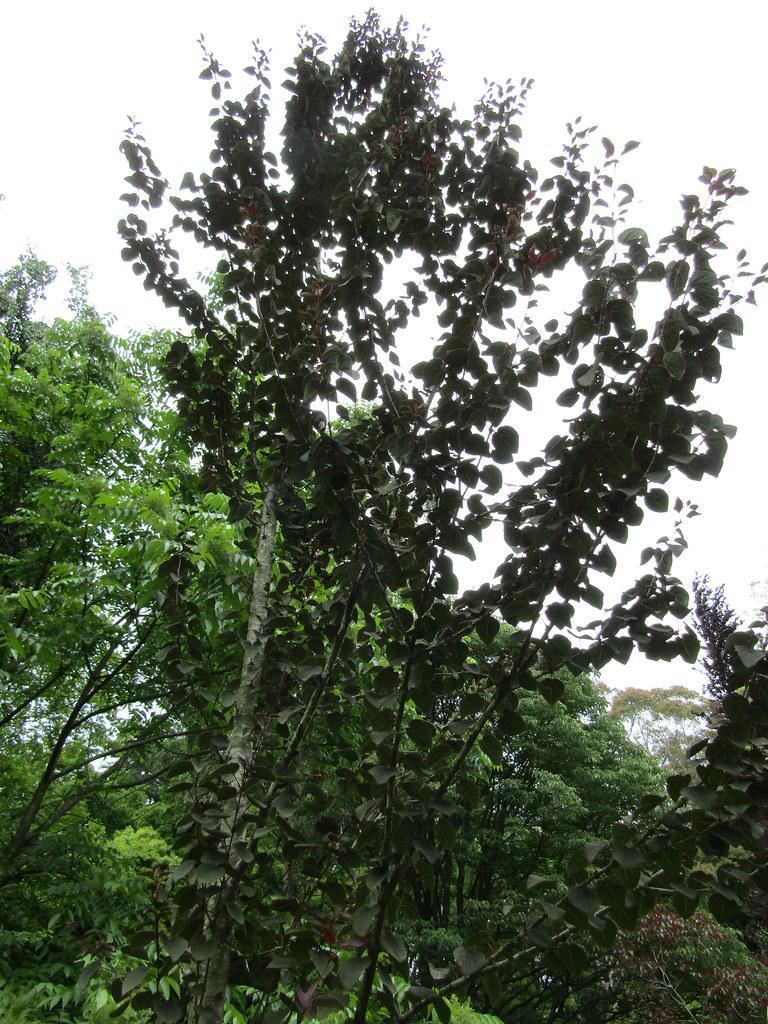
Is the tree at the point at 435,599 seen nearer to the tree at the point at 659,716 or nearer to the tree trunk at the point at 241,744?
the tree trunk at the point at 241,744

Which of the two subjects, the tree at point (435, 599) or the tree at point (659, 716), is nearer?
the tree at point (435, 599)

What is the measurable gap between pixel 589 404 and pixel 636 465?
0.17m

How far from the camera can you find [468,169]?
2107 mm

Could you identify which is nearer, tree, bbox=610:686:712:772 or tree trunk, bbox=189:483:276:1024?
tree trunk, bbox=189:483:276:1024

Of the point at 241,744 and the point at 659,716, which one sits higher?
the point at 659,716

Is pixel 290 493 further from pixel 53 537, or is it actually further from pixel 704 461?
pixel 53 537

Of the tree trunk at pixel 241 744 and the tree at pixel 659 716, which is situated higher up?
the tree at pixel 659 716

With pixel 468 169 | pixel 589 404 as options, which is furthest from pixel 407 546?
pixel 468 169

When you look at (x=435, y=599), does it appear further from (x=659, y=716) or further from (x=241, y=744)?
(x=659, y=716)

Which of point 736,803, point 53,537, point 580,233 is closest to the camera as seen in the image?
point 736,803

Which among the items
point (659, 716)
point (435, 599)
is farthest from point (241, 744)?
point (659, 716)

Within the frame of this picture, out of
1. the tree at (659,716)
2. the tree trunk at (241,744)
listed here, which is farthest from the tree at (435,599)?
the tree at (659,716)

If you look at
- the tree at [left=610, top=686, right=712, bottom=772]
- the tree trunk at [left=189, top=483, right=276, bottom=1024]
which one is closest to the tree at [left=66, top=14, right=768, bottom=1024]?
the tree trunk at [left=189, top=483, right=276, bottom=1024]

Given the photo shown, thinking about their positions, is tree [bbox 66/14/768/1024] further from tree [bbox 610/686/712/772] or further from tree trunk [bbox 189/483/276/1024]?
tree [bbox 610/686/712/772]
